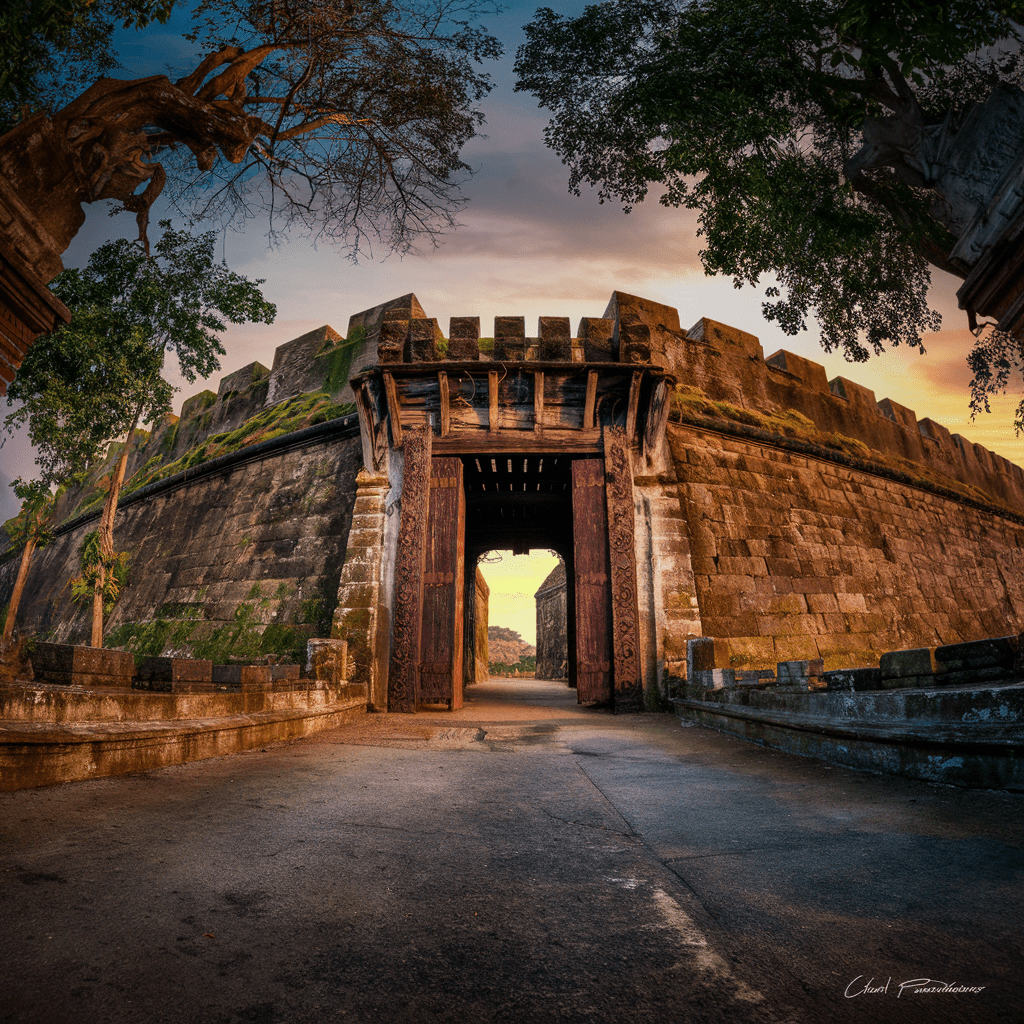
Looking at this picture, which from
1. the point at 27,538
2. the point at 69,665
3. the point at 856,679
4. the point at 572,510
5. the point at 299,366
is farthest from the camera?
the point at 27,538

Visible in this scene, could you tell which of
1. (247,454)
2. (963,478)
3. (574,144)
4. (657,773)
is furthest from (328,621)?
(963,478)

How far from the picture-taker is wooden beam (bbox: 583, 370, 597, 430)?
25.8 feet

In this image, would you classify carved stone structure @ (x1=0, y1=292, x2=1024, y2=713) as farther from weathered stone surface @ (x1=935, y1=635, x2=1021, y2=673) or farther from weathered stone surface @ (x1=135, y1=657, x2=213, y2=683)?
weathered stone surface @ (x1=135, y1=657, x2=213, y2=683)

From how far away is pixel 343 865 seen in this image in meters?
1.74

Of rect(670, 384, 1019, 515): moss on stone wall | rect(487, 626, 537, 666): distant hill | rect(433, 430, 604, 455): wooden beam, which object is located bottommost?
rect(487, 626, 537, 666): distant hill

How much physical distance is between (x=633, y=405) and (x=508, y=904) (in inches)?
286

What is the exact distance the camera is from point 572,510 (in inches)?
359

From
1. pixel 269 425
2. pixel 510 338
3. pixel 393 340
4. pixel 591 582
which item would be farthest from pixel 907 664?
pixel 269 425

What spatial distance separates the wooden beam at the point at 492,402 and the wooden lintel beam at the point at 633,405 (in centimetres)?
198

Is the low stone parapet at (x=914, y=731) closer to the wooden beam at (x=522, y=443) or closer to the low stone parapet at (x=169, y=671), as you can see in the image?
the low stone parapet at (x=169, y=671)

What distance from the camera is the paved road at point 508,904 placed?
1021mm

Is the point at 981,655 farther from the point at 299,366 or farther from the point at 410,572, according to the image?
the point at 299,366

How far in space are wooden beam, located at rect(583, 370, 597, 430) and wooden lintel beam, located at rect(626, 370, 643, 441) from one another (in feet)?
1.76

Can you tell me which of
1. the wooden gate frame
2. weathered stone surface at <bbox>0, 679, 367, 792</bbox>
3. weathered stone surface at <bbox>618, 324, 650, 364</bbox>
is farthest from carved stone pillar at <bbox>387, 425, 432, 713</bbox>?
weathered stone surface at <bbox>618, 324, 650, 364</bbox>
